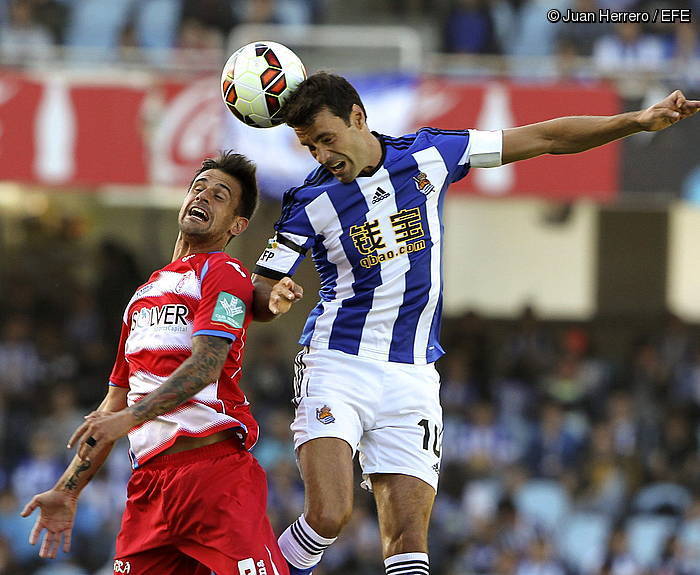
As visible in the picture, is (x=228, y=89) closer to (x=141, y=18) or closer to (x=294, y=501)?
(x=294, y=501)

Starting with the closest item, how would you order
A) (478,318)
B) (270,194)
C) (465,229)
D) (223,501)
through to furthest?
(223,501), (270,194), (478,318), (465,229)

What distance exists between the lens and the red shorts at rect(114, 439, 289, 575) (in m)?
4.85

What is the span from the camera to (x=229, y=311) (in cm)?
489

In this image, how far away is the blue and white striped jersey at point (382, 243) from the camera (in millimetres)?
5535

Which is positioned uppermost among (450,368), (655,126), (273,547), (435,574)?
(450,368)

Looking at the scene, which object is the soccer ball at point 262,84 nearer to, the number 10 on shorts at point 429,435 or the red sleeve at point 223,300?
the red sleeve at point 223,300

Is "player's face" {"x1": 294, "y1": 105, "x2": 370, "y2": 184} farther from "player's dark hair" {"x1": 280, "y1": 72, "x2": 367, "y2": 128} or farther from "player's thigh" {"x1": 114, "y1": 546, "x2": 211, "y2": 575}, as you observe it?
"player's thigh" {"x1": 114, "y1": 546, "x2": 211, "y2": 575}

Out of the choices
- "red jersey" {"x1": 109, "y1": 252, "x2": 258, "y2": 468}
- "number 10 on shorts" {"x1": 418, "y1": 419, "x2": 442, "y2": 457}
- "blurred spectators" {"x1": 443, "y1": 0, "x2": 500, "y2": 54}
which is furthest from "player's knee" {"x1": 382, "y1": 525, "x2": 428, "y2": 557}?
"blurred spectators" {"x1": 443, "y1": 0, "x2": 500, "y2": 54}

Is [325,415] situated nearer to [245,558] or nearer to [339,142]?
[245,558]

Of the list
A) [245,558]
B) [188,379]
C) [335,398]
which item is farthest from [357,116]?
[245,558]

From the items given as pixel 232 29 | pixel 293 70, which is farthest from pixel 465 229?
pixel 293 70

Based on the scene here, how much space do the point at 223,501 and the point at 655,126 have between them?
2.36 metres

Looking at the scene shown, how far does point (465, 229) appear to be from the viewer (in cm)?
1619

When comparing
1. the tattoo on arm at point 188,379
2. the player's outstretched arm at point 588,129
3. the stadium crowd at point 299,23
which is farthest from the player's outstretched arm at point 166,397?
the stadium crowd at point 299,23
